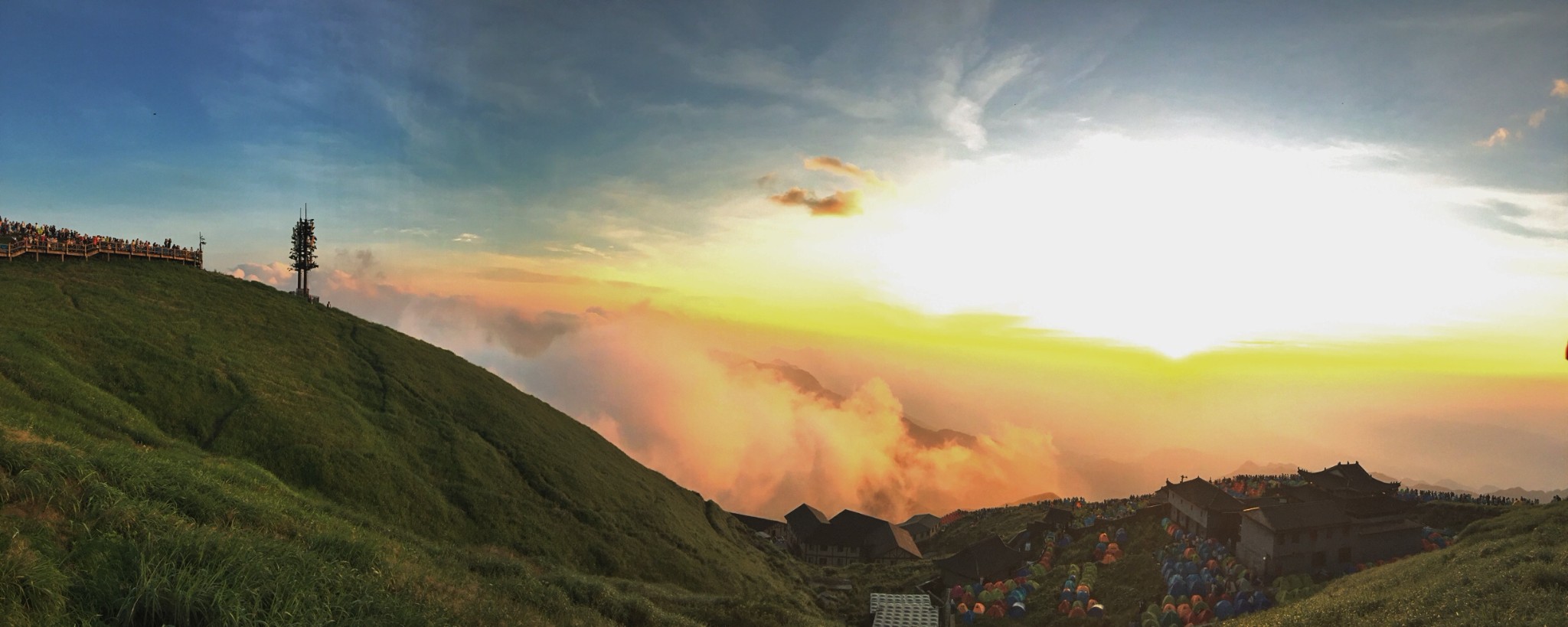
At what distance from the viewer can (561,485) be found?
5150 centimetres

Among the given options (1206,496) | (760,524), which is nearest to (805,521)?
(760,524)

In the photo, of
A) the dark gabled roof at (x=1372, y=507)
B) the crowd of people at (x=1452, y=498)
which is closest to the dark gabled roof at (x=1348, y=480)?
the crowd of people at (x=1452, y=498)

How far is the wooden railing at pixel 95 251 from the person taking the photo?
50531 millimetres

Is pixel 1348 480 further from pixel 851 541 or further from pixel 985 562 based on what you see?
pixel 851 541

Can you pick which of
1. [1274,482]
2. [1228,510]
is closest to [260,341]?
[1228,510]

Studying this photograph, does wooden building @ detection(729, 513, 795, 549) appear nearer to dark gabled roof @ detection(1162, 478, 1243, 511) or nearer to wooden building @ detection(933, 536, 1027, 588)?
wooden building @ detection(933, 536, 1027, 588)

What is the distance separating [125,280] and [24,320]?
16806 mm

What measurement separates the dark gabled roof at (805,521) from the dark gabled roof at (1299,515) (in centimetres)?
5250

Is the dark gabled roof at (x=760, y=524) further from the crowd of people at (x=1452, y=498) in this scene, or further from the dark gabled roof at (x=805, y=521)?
the crowd of people at (x=1452, y=498)

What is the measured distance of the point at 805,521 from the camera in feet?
318

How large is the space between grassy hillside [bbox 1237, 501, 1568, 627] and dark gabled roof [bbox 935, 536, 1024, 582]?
2630cm

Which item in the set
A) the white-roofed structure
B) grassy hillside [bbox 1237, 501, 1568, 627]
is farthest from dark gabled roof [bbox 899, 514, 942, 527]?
grassy hillside [bbox 1237, 501, 1568, 627]

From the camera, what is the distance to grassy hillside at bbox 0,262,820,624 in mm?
12586

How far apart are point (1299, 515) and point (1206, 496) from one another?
11870 mm
